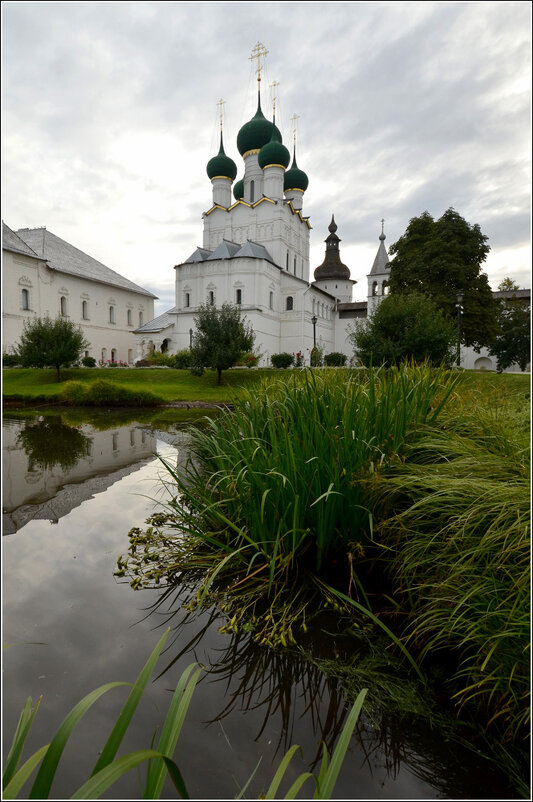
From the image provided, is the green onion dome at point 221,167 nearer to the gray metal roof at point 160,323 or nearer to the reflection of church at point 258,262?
the reflection of church at point 258,262

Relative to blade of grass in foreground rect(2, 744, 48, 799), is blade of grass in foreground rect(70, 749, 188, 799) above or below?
above

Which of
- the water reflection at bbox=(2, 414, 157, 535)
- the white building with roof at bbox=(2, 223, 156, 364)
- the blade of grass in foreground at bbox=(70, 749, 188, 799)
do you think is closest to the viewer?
the blade of grass in foreground at bbox=(70, 749, 188, 799)

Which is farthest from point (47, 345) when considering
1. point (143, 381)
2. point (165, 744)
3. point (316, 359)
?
point (165, 744)

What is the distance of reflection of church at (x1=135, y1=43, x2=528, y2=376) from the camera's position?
3672cm

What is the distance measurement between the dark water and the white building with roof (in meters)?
26.3

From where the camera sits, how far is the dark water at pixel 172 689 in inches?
61.1

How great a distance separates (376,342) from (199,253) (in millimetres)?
28824

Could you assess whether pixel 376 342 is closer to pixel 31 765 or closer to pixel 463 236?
pixel 31 765

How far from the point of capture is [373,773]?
1.57m

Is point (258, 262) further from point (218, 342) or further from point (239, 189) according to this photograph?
point (218, 342)

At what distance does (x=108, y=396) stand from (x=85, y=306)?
26.1 meters

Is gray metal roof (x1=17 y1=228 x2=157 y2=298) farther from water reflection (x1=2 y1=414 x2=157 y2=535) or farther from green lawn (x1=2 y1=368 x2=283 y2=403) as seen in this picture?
water reflection (x1=2 y1=414 x2=157 y2=535)

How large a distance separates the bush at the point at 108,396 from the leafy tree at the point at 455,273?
15.6 m

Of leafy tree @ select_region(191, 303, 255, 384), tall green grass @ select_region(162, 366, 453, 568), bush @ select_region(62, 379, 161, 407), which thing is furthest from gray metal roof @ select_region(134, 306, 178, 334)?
tall green grass @ select_region(162, 366, 453, 568)
